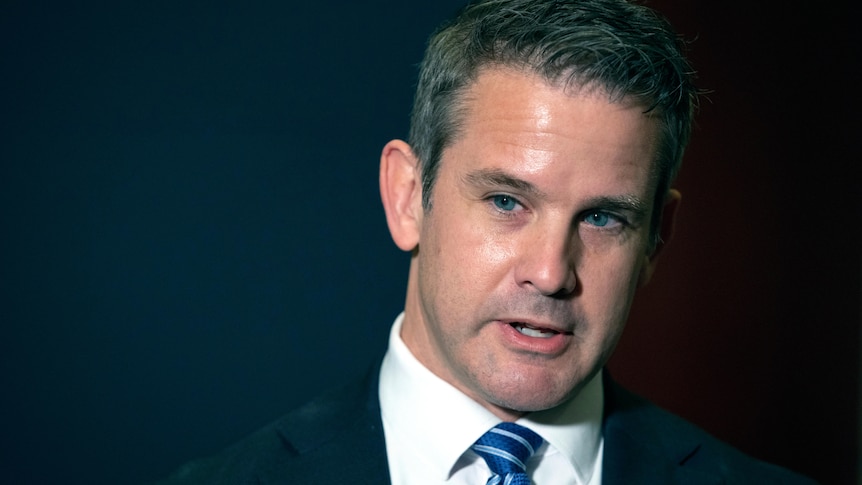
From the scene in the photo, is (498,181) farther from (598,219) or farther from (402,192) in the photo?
(402,192)

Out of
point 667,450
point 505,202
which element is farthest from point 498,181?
point 667,450

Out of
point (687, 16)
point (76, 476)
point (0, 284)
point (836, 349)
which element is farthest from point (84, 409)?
point (836, 349)

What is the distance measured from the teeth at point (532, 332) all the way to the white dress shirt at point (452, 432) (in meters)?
0.22

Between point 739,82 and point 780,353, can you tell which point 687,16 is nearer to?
point 739,82

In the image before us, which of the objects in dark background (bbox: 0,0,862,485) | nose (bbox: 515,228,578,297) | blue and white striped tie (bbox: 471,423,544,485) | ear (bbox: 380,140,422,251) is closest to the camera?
nose (bbox: 515,228,578,297)

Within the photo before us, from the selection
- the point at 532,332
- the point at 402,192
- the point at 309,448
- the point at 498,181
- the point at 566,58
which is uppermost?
the point at 566,58

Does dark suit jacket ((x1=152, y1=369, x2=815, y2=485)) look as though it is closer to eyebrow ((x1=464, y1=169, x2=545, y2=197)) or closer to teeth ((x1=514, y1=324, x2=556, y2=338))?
teeth ((x1=514, y1=324, x2=556, y2=338))

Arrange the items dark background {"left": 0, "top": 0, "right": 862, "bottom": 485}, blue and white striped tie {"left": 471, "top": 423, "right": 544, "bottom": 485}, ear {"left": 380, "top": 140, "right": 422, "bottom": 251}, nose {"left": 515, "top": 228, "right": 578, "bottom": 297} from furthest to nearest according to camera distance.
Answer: dark background {"left": 0, "top": 0, "right": 862, "bottom": 485} < ear {"left": 380, "top": 140, "right": 422, "bottom": 251} < blue and white striped tie {"left": 471, "top": 423, "right": 544, "bottom": 485} < nose {"left": 515, "top": 228, "right": 578, "bottom": 297}

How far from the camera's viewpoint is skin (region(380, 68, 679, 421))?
1822mm

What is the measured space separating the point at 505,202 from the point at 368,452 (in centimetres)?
57

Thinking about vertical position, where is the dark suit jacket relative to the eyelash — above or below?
below

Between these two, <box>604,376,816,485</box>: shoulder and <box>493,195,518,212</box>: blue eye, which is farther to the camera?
<box>604,376,816,485</box>: shoulder

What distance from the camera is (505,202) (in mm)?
1878

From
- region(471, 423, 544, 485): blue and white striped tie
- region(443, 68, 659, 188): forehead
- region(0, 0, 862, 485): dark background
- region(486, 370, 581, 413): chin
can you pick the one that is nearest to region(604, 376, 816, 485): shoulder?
region(471, 423, 544, 485): blue and white striped tie
